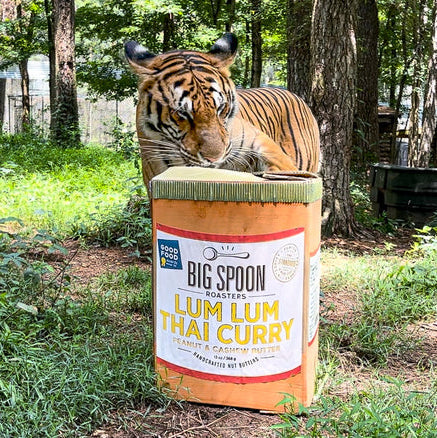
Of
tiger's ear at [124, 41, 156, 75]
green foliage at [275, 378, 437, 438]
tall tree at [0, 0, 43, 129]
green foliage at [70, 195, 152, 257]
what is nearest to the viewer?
green foliage at [275, 378, 437, 438]

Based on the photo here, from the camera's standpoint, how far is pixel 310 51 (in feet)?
23.0

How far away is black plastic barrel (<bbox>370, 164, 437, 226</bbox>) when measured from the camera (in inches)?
322

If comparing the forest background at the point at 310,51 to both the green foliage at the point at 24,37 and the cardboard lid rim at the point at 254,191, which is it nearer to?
the green foliage at the point at 24,37

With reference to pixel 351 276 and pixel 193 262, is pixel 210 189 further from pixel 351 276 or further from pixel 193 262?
pixel 351 276

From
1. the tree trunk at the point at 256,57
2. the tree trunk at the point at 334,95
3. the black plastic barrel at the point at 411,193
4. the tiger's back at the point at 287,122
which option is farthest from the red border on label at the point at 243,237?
the tree trunk at the point at 256,57

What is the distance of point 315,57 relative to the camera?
21.4ft

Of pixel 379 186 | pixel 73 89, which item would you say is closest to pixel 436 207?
pixel 379 186

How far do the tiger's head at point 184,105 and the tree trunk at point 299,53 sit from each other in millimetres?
5375

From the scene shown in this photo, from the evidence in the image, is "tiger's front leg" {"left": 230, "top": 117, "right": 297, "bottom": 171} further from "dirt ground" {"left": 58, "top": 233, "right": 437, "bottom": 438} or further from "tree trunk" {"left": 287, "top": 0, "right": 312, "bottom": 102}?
"tree trunk" {"left": 287, "top": 0, "right": 312, "bottom": 102}

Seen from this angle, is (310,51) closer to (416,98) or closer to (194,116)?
(194,116)

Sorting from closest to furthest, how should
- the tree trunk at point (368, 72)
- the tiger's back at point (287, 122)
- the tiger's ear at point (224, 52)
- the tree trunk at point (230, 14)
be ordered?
the tiger's ear at point (224, 52)
the tiger's back at point (287, 122)
the tree trunk at point (368, 72)
the tree trunk at point (230, 14)

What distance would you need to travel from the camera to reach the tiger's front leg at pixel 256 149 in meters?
3.36

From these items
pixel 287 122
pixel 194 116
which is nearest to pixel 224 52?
pixel 194 116

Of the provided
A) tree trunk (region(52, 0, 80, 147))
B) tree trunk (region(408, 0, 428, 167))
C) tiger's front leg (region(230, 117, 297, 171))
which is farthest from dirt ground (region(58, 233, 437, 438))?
tree trunk (region(52, 0, 80, 147))
